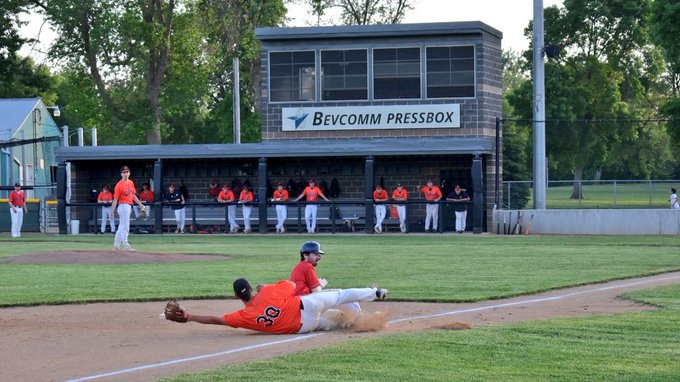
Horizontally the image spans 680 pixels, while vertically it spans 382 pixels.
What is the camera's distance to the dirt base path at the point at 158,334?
10727mm

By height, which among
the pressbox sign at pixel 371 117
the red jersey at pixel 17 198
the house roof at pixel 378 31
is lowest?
the red jersey at pixel 17 198

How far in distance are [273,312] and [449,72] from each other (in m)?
28.8

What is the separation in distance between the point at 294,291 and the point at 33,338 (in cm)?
293

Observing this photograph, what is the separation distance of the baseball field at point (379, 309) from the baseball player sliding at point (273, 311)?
21 centimetres

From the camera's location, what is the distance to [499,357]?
425 inches

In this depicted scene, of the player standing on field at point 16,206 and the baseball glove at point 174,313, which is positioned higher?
the player standing on field at point 16,206

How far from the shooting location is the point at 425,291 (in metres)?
17.2

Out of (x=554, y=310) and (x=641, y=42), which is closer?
(x=554, y=310)

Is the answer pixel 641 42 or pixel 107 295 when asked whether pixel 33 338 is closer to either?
pixel 107 295

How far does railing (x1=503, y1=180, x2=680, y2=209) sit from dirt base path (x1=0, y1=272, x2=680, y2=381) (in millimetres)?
24601

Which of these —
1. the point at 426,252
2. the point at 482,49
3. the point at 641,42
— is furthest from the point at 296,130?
the point at 641,42

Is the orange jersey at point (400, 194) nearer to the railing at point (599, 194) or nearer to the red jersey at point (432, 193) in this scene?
the red jersey at point (432, 193)

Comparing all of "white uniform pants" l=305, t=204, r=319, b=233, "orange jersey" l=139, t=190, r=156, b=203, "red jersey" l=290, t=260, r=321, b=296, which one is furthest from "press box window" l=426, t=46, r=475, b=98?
"red jersey" l=290, t=260, r=321, b=296

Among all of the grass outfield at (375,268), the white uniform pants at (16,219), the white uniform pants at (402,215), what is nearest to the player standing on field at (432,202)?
the white uniform pants at (402,215)
